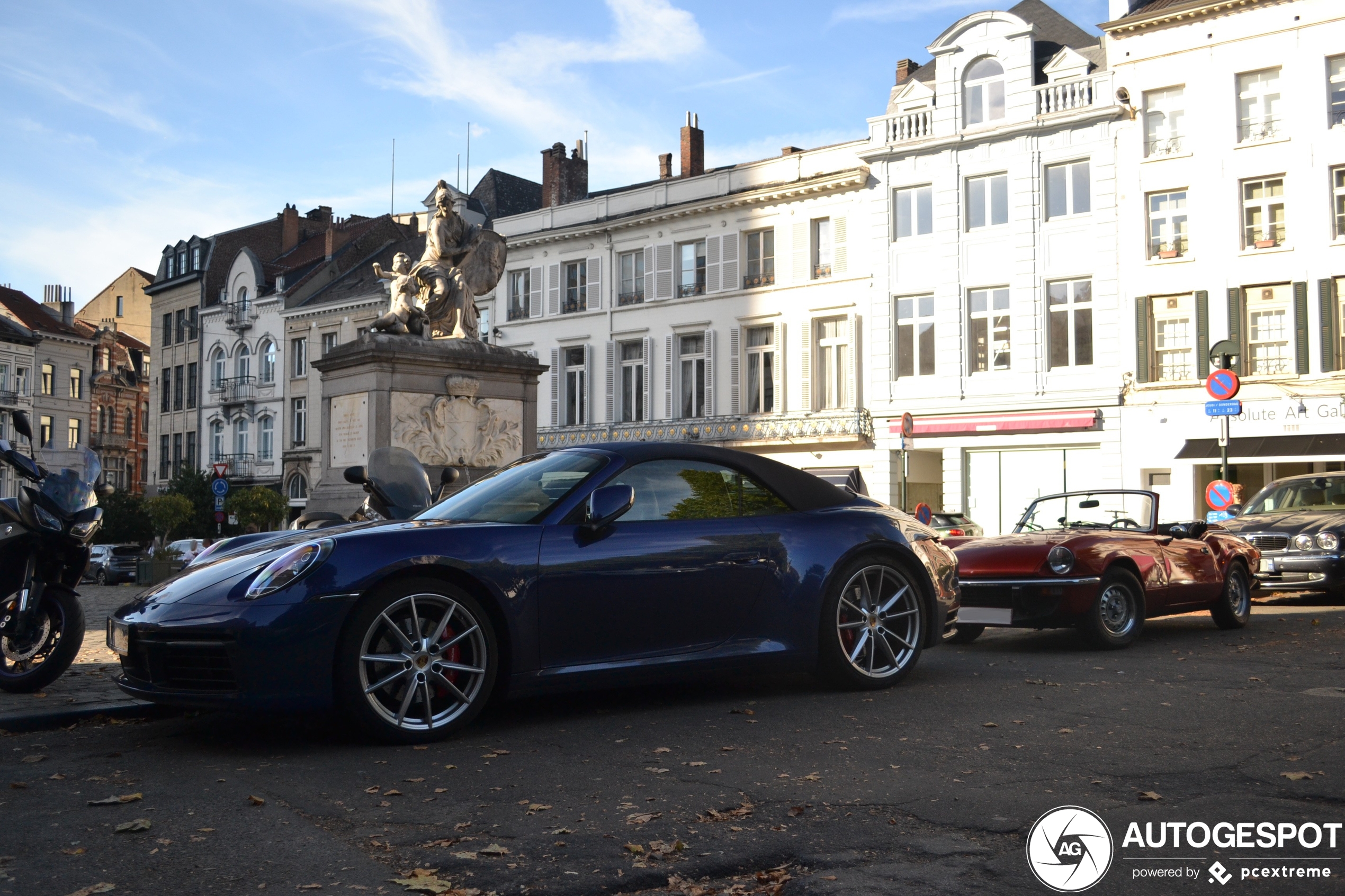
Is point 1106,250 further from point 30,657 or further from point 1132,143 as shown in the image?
point 30,657

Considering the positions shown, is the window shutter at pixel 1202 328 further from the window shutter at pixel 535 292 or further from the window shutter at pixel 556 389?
the window shutter at pixel 535 292

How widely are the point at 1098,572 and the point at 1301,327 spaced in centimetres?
2479

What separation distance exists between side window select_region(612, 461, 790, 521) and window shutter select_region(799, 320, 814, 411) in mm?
32088

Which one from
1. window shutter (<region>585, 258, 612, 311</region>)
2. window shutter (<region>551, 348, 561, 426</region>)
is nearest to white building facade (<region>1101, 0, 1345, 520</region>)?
window shutter (<region>585, 258, 612, 311</region>)

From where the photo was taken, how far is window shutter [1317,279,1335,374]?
98.8ft

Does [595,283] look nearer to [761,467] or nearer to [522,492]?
[761,467]

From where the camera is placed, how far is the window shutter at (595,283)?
4381 cm

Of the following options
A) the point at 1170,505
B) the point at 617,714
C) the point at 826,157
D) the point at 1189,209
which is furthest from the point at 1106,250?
the point at 617,714

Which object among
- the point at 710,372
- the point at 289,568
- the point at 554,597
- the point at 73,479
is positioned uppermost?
the point at 710,372

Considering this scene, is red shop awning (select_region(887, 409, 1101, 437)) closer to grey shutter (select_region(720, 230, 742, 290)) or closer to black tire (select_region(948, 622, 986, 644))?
grey shutter (select_region(720, 230, 742, 290))

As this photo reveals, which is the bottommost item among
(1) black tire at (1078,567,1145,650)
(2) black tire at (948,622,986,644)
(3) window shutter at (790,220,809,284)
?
(2) black tire at (948,622,986,644)

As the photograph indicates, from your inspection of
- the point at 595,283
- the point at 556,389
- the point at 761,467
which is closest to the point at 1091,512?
the point at 761,467

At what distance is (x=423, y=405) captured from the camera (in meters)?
16.4

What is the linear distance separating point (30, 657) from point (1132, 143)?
3170cm
